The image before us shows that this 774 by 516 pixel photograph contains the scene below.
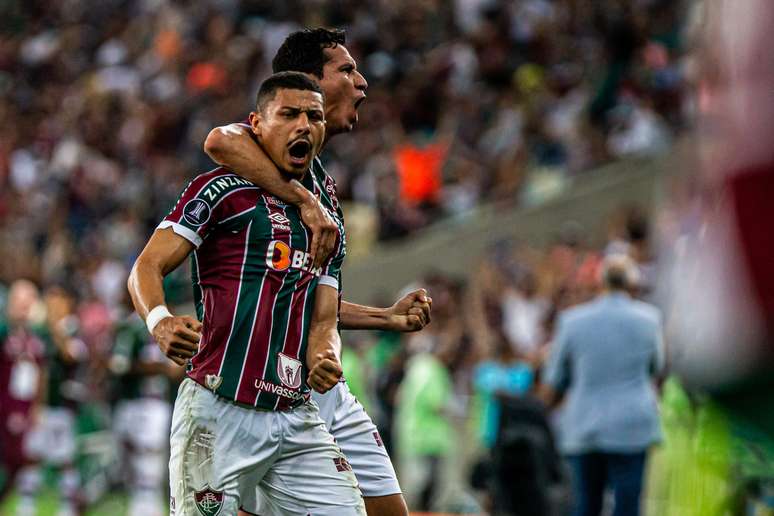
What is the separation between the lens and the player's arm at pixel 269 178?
4.29 m

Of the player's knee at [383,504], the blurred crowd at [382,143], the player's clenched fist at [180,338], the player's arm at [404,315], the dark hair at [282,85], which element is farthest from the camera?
the blurred crowd at [382,143]

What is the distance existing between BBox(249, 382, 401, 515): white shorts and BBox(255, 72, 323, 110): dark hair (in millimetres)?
1074

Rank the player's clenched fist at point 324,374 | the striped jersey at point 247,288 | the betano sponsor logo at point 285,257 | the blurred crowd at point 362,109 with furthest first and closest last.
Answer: the blurred crowd at point 362,109 < the betano sponsor logo at point 285,257 < the striped jersey at point 247,288 < the player's clenched fist at point 324,374

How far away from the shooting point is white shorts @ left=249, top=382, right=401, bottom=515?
478cm

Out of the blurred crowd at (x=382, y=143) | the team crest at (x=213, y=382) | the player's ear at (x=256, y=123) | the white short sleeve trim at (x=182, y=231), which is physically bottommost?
the team crest at (x=213, y=382)

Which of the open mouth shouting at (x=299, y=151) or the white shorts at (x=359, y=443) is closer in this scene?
the open mouth shouting at (x=299, y=151)

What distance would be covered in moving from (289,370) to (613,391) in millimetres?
4719

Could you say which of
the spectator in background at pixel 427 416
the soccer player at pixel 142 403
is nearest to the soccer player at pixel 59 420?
the soccer player at pixel 142 403

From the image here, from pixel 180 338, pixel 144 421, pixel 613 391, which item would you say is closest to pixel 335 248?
pixel 180 338

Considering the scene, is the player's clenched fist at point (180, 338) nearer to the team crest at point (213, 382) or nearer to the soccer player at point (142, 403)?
the team crest at point (213, 382)

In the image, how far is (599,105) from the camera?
14523mm

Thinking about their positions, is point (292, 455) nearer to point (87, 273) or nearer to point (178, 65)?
point (87, 273)

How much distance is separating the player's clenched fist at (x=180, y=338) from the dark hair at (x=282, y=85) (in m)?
0.93

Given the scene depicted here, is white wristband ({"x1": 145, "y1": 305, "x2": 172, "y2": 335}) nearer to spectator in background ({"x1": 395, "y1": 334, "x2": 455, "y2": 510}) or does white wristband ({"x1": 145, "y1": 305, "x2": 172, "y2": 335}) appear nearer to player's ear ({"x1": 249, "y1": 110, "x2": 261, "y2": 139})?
player's ear ({"x1": 249, "y1": 110, "x2": 261, "y2": 139})
